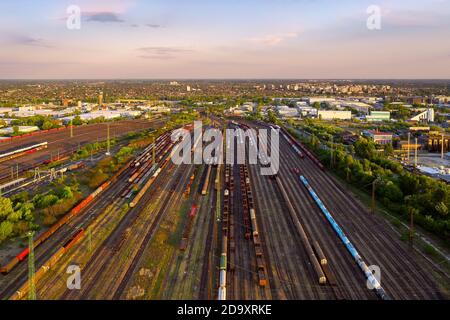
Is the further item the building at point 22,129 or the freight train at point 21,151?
the building at point 22,129

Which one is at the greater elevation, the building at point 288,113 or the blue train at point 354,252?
the building at point 288,113

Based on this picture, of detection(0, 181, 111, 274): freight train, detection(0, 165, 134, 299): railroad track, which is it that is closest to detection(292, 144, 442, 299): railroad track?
detection(0, 165, 134, 299): railroad track

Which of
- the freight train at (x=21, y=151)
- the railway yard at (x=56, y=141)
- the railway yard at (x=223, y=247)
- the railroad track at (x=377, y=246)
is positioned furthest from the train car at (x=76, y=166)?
the railroad track at (x=377, y=246)

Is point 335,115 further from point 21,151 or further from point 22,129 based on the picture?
point 21,151

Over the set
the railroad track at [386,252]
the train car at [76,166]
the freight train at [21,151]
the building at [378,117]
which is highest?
the building at [378,117]

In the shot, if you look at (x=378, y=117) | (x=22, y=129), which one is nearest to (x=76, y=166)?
(x=22, y=129)

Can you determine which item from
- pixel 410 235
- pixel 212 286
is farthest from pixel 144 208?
pixel 410 235

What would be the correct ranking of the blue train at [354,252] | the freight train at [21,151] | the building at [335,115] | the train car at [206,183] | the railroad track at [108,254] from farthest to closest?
the building at [335,115] < the freight train at [21,151] < the train car at [206,183] < the railroad track at [108,254] < the blue train at [354,252]

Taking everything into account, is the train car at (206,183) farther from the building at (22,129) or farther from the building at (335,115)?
the building at (335,115)

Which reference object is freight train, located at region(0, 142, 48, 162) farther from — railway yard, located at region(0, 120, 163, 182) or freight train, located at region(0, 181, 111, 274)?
freight train, located at region(0, 181, 111, 274)
